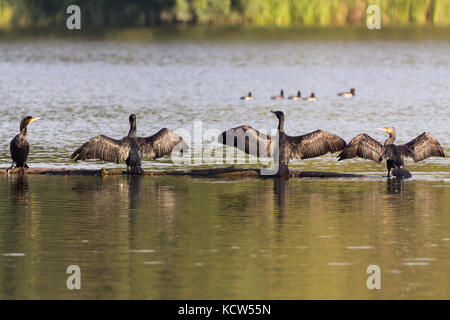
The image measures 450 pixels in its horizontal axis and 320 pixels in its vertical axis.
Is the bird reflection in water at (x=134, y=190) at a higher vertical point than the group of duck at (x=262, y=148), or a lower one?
lower

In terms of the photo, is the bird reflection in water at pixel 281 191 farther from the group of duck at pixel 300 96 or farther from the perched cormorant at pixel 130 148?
the group of duck at pixel 300 96

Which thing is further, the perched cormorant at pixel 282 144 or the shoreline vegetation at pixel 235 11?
the shoreline vegetation at pixel 235 11

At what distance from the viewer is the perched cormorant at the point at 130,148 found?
72.0ft

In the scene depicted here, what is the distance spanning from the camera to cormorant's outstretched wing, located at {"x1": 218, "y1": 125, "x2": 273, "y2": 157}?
21.9 m

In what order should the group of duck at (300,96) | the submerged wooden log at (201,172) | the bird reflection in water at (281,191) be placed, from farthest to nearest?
the group of duck at (300,96), the submerged wooden log at (201,172), the bird reflection in water at (281,191)

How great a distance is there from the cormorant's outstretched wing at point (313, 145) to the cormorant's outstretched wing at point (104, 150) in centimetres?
305

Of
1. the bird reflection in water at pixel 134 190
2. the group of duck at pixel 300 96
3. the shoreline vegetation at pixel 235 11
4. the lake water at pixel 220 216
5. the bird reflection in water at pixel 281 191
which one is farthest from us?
the shoreline vegetation at pixel 235 11

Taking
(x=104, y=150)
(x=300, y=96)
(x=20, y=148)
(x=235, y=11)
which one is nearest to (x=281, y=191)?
(x=104, y=150)

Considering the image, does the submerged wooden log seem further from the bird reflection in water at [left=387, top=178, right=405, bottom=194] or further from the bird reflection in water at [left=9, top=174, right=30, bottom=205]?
the bird reflection in water at [left=387, top=178, right=405, bottom=194]

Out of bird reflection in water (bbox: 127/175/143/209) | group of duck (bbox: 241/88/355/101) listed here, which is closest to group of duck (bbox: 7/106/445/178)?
bird reflection in water (bbox: 127/175/143/209)

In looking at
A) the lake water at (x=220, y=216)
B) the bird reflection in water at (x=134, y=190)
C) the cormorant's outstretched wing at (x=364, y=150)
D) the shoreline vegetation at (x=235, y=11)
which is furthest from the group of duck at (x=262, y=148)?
the shoreline vegetation at (x=235, y=11)

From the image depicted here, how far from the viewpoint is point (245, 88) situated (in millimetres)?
45906

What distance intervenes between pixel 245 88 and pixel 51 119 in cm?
1343

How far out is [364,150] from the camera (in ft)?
72.9
